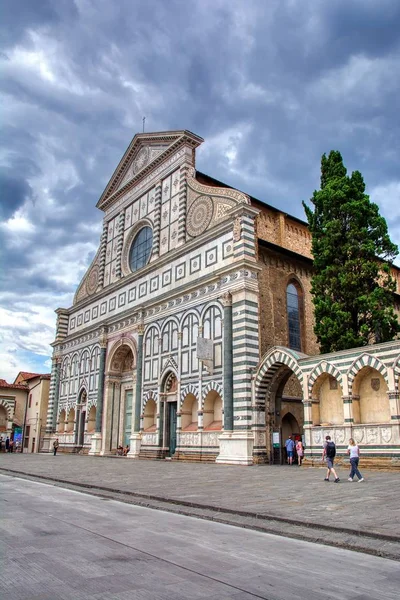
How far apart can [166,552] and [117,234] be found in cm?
3083

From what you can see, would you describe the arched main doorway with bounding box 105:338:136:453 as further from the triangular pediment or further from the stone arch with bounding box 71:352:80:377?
the triangular pediment

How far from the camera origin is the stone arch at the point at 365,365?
17391 millimetres

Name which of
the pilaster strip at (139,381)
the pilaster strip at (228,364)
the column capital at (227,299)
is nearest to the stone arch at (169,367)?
the pilaster strip at (139,381)

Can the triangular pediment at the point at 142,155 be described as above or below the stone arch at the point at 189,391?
above

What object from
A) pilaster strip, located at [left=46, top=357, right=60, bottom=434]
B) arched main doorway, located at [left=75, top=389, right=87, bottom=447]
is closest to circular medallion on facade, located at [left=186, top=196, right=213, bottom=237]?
arched main doorway, located at [left=75, top=389, right=87, bottom=447]

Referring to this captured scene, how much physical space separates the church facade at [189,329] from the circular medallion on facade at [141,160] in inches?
4.1

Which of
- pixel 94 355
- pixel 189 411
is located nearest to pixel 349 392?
pixel 189 411

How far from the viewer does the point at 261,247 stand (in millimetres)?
25328

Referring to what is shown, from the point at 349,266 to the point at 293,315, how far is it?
6.04 metres

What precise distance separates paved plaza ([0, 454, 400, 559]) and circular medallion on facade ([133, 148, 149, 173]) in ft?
75.9

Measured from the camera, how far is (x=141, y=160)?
33719 millimetres

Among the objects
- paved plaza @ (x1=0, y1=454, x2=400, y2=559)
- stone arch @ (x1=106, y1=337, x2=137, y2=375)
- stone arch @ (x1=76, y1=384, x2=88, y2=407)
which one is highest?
stone arch @ (x1=106, y1=337, x2=137, y2=375)

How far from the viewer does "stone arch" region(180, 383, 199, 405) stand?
24.0 metres

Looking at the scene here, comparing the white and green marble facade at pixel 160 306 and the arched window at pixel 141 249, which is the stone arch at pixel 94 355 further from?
the arched window at pixel 141 249
